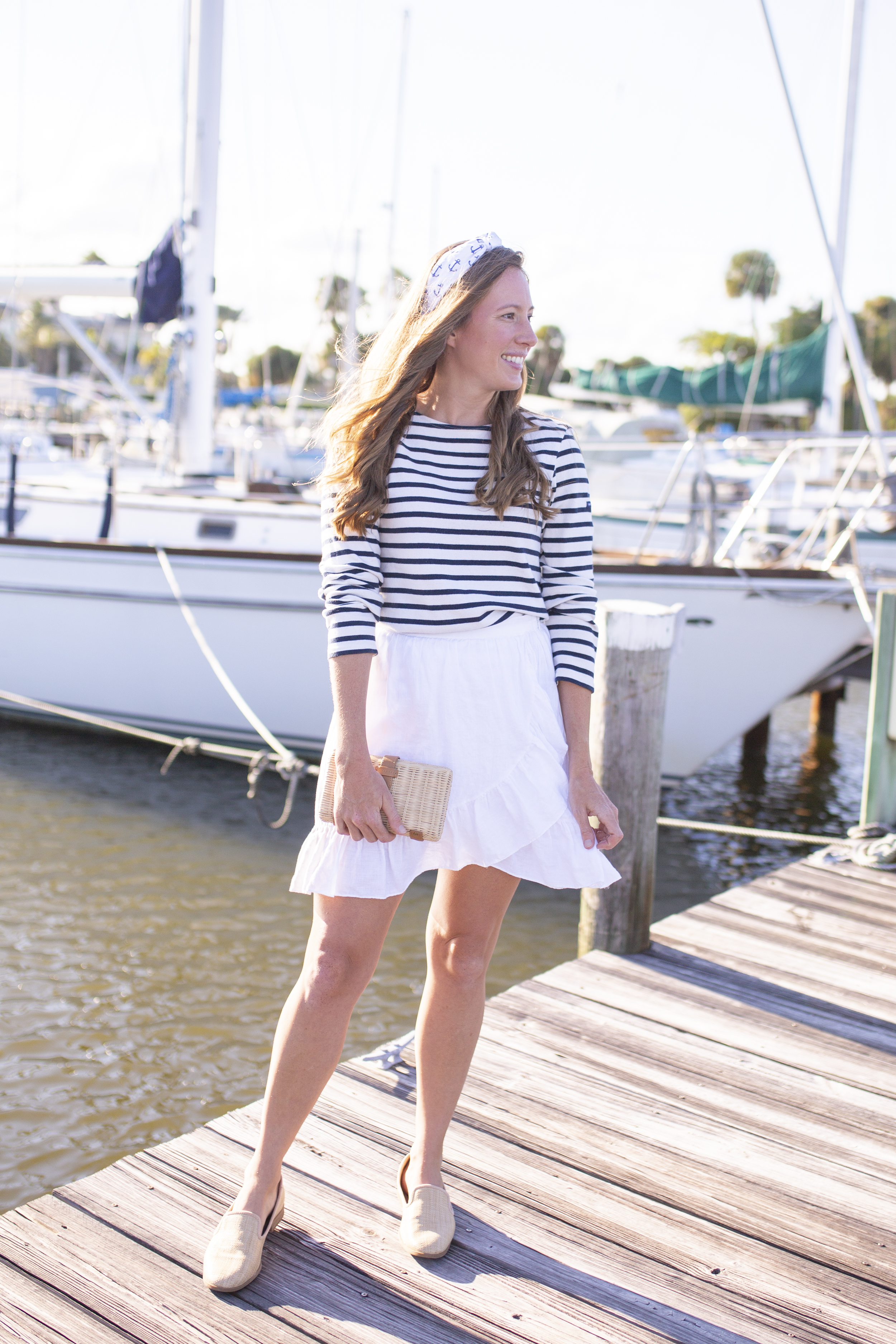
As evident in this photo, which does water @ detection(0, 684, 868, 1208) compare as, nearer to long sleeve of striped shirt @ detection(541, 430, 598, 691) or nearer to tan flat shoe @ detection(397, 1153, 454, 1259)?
tan flat shoe @ detection(397, 1153, 454, 1259)

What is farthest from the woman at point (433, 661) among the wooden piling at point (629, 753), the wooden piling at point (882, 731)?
the wooden piling at point (882, 731)

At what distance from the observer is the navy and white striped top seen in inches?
81.1

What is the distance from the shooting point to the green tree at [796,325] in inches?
1927

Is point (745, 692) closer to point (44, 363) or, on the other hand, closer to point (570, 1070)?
point (570, 1070)

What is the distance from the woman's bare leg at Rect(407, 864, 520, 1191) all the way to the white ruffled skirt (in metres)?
0.08

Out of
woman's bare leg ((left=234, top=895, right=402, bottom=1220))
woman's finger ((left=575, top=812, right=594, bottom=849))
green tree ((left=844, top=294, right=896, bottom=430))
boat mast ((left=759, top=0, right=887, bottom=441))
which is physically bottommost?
woman's bare leg ((left=234, top=895, right=402, bottom=1220))

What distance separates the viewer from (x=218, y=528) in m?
9.02

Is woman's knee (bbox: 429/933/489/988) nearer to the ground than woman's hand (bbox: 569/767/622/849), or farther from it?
nearer to the ground

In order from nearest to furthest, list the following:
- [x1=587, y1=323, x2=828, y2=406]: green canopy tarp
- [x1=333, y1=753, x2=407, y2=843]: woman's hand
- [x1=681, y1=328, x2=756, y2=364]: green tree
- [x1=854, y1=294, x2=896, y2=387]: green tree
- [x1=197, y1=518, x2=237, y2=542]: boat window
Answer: [x1=333, y1=753, x2=407, y2=843]: woman's hand → [x1=197, y1=518, x2=237, y2=542]: boat window → [x1=587, y1=323, x2=828, y2=406]: green canopy tarp → [x1=854, y1=294, x2=896, y2=387]: green tree → [x1=681, y1=328, x2=756, y2=364]: green tree

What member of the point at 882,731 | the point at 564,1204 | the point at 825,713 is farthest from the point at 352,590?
the point at 825,713

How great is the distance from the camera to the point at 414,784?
6.64ft

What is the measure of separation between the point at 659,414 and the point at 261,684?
15.2m

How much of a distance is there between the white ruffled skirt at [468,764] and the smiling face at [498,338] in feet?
1.47

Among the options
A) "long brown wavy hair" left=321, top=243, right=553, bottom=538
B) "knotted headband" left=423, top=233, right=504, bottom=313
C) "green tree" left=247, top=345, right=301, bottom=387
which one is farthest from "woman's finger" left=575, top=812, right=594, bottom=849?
"green tree" left=247, top=345, right=301, bottom=387
